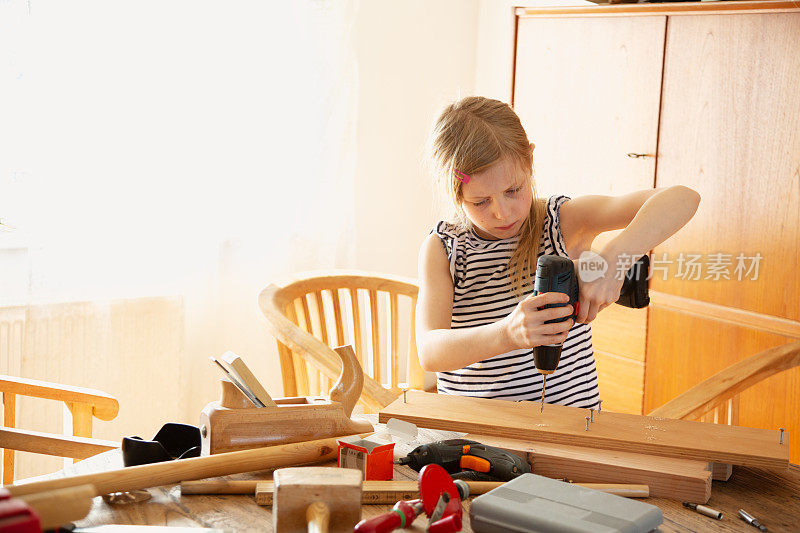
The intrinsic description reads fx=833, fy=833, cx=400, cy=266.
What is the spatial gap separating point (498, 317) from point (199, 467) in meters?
0.80

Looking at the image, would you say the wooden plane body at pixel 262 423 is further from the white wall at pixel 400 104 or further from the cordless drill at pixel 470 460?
the white wall at pixel 400 104

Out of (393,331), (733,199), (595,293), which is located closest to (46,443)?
(595,293)

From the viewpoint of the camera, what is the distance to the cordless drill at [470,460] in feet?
4.14

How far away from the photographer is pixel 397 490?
1.18m

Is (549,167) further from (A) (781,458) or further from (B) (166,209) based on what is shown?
(A) (781,458)

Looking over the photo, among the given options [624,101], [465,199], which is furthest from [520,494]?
[624,101]

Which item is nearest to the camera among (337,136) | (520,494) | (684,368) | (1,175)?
(520,494)

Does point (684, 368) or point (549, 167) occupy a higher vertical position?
point (549, 167)

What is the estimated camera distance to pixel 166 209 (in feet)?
9.30

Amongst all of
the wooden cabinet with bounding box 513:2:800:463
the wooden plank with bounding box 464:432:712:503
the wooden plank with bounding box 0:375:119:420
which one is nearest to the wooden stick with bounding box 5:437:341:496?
the wooden plank with bounding box 464:432:712:503

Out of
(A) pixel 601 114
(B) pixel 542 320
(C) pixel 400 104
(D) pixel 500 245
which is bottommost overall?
(B) pixel 542 320

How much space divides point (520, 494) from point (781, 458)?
0.47 m

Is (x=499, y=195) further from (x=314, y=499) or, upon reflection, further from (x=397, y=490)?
(x=314, y=499)

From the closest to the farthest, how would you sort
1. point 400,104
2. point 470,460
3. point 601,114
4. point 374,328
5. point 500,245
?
point 470,460 → point 500,245 → point 374,328 → point 601,114 → point 400,104
